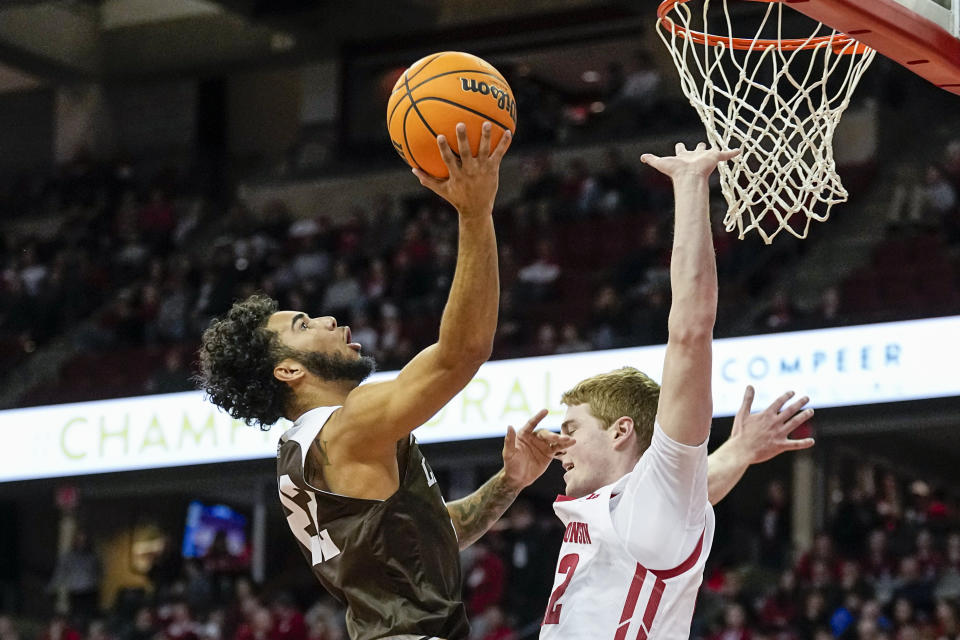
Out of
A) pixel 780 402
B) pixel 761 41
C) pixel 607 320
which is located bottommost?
pixel 780 402

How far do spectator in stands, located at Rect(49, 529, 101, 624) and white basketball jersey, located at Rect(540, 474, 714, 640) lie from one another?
12335 mm

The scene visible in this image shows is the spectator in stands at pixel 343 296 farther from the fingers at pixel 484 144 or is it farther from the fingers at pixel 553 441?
the fingers at pixel 484 144

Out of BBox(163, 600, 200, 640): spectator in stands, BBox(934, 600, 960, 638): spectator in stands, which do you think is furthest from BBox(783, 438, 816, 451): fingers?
BBox(163, 600, 200, 640): spectator in stands

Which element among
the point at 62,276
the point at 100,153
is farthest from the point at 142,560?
the point at 100,153

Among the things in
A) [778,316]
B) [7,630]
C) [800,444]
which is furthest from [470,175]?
[7,630]

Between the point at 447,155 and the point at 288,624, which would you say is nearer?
the point at 447,155

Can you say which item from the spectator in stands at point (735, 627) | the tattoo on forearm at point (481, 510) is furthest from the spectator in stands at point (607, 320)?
the tattoo on forearm at point (481, 510)

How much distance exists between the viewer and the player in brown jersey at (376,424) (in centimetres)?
329

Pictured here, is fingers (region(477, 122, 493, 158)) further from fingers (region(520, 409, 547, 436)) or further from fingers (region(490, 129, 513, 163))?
fingers (region(520, 409, 547, 436))

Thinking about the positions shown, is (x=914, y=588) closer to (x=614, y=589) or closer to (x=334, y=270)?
(x=334, y=270)

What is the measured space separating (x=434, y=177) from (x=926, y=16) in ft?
4.95

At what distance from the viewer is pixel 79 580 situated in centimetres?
1518

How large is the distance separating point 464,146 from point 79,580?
1293 centimetres

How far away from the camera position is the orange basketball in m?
3.46
